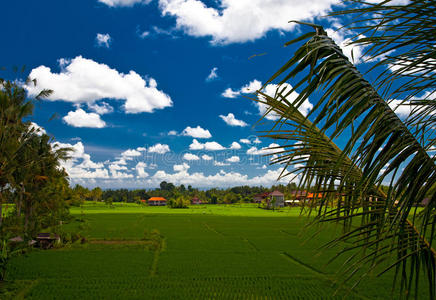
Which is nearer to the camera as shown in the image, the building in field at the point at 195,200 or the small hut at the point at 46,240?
the small hut at the point at 46,240

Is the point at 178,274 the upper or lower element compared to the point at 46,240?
lower

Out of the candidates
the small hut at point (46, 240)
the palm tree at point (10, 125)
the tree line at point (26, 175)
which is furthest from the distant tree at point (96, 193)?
the palm tree at point (10, 125)

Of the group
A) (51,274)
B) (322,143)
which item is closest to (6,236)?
(51,274)

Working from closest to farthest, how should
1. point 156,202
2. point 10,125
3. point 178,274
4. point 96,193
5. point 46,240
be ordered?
point 10,125, point 178,274, point 46,240, point 156,202, point 96,193

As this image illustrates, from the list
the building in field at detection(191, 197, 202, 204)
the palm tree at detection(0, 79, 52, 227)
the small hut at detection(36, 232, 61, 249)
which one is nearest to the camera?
the palm tree at detection(0, 79, 52, 227)

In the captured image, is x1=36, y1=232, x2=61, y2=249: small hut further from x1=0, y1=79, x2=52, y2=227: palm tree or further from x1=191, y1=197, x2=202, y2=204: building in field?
x1=191, y1=197, x2=202, y2=204: building in field

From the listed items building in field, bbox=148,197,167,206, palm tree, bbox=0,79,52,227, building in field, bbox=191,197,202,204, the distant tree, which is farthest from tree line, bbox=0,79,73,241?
the distant tree

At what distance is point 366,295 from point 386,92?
15.0 m

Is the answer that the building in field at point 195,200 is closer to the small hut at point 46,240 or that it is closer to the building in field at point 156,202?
the building in field at point 156,202

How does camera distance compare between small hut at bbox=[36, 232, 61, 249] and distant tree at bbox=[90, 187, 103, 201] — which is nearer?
small hut at bbox=[36, 232, 61, 249]

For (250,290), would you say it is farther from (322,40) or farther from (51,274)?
(322,40)

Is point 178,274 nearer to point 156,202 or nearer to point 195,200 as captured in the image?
point 156,202

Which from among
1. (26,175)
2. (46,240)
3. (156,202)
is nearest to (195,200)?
(156,202)

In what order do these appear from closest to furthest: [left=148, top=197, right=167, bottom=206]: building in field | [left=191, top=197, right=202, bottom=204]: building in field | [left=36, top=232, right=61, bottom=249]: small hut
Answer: [left=36, top=232, right=61, bottom=249]: small hut < [left=148, top=197, right=167, bottom=206]: building in field < [left=191, top=197, right=202, bottom=204]: building in field
